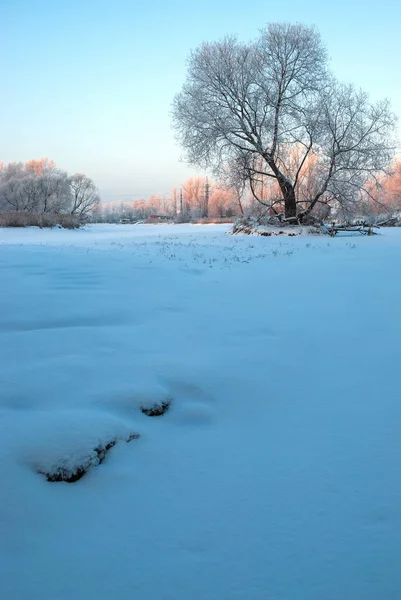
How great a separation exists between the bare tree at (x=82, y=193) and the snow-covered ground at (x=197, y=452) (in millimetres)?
58243

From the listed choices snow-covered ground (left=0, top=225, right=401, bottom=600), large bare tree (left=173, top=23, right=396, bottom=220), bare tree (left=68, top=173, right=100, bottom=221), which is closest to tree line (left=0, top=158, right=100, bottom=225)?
bare tree (left=68, top=173, right=100, bottom=221)

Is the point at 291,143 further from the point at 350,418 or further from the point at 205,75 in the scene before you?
the point at 350,418

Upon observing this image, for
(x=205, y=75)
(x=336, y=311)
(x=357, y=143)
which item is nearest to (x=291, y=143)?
(x=357, y=143)

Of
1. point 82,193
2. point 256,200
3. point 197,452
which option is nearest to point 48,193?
point 82,193

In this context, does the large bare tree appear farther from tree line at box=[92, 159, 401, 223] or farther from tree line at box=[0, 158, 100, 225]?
tree line at box=[0, 158, 100, 225]

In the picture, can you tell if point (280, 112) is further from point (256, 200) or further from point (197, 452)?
point (197, 452)

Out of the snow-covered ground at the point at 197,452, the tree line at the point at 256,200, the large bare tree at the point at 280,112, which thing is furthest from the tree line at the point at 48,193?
the snow-covered ground at the point at 197,452

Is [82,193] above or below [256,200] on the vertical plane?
above

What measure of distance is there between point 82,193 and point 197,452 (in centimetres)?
6326

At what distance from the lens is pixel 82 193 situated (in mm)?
61281

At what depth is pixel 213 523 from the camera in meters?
2.17

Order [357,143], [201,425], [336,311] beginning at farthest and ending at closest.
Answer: [357,143] < [336,311] < [201,425]

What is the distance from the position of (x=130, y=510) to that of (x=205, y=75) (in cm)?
2416

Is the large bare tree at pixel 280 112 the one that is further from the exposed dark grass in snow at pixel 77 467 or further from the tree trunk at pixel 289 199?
the exposed dark grass in snow at pixel 77 467
